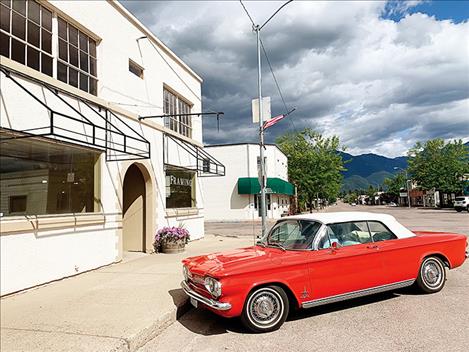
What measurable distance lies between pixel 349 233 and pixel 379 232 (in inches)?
24.3

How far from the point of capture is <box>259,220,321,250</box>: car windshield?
17.6 feet

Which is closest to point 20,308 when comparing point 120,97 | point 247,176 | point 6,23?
point 6,23

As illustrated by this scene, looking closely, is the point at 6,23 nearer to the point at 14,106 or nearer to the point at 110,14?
the point at 14,106

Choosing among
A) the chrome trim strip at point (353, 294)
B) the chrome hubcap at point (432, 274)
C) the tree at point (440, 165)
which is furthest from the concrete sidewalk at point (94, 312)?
the tree at point (440, 165)

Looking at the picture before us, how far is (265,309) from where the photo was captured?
185 inches

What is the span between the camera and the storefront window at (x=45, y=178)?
639 cm

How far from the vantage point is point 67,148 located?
7855 millimetres

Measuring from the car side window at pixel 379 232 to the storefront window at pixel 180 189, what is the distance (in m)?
8.51

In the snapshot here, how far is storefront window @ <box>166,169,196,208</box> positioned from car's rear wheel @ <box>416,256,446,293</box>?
8.95 meters

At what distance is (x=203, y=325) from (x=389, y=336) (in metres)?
2.44

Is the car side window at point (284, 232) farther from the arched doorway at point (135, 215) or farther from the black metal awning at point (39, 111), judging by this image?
the arched doorway at point (135, 215)

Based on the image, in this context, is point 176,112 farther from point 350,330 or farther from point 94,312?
point 350,330

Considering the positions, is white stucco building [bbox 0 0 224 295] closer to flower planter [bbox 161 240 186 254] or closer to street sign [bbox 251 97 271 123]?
flower planter [bbox 161 240 186 254]

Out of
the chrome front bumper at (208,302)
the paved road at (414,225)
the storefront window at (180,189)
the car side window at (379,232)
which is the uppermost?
the storefront window at (180,189)
